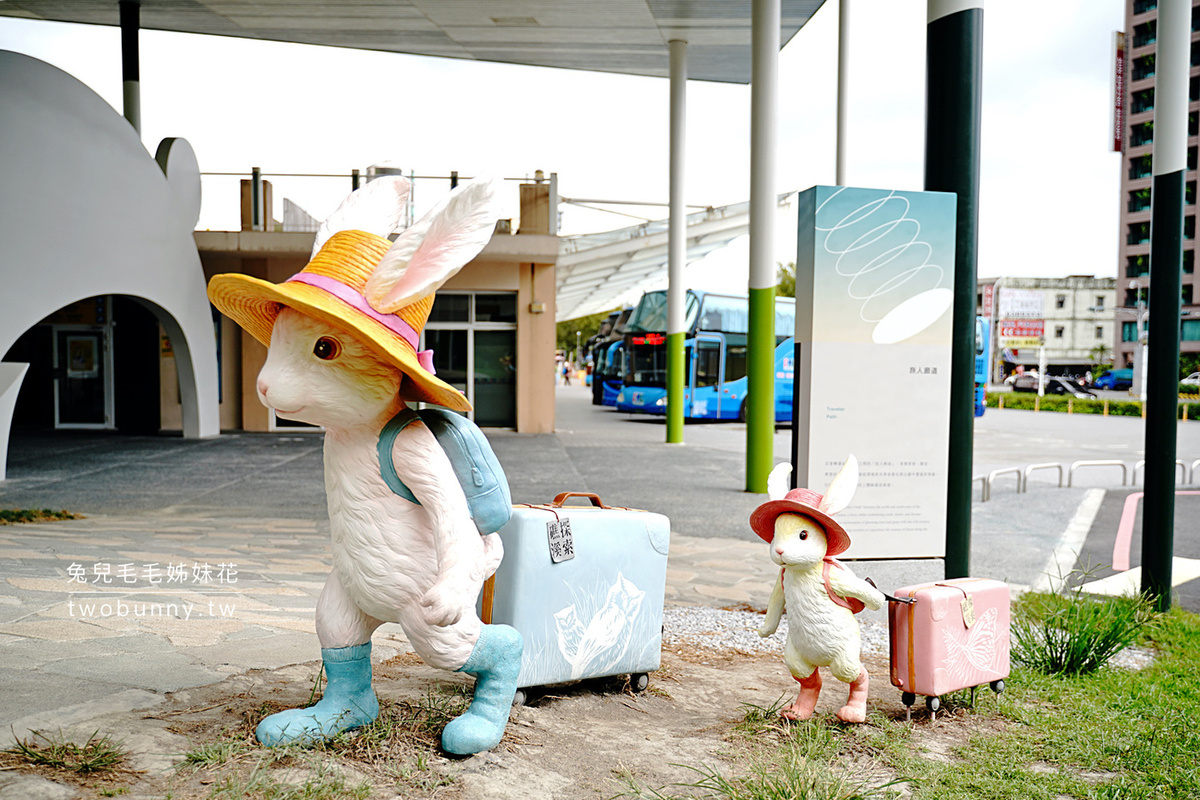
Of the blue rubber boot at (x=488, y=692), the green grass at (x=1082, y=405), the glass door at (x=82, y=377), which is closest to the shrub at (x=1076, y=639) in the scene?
A: the blue rubber boot at (x=488, y=692)

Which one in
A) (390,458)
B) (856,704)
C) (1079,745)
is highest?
(390,458)

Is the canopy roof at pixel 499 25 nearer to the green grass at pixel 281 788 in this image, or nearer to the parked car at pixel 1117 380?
the green grass at pixel 281 788

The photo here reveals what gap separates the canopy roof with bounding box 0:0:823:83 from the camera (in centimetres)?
1390

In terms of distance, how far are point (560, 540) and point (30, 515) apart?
614cm

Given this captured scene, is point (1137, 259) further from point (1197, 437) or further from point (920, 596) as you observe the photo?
point (920, 596)

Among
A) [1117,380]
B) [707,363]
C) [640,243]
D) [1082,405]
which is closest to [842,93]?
[640,243]

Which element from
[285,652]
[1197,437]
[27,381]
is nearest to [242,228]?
[27,381]

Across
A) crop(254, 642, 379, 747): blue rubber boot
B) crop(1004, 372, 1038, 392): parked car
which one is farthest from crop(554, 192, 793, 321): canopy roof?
crop(1004, 372, 1038, 392): parked car

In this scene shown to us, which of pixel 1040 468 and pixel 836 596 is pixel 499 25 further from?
pixel 836 596

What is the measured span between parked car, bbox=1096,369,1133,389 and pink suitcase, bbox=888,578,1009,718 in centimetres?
5196

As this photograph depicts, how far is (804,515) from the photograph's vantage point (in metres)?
3.04

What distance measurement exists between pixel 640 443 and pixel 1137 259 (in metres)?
50.7

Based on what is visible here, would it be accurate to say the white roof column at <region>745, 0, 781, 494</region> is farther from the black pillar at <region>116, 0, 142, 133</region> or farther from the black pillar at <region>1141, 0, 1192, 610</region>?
the black pillar at <region>116, 0, 142, 133</region>

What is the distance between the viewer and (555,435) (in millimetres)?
17031
